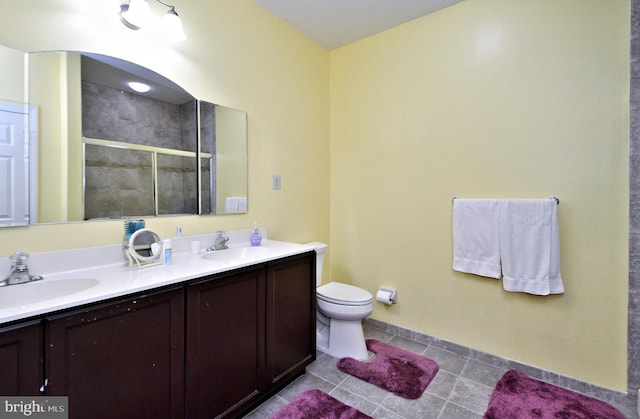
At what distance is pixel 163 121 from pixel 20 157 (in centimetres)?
65

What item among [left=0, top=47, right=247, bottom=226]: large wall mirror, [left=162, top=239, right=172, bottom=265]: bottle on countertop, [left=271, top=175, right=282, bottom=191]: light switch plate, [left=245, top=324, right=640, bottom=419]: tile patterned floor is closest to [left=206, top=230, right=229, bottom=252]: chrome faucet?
[left=0, top=47, right=247, bottom=226]: large wall mirror

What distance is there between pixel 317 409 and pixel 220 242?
1.11 m

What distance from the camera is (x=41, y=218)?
1.26 m

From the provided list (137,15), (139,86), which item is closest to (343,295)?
(139,86)

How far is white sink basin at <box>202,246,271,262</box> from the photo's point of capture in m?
1.75

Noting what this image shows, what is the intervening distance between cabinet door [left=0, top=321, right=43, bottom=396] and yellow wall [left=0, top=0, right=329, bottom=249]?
527 mm

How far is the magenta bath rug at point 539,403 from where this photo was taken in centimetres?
154

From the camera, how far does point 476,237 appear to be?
6.68ft

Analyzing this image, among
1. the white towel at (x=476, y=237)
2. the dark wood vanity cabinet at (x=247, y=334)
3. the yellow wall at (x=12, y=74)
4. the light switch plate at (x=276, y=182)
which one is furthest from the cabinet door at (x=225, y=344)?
the white towel at (x=476, y=237)

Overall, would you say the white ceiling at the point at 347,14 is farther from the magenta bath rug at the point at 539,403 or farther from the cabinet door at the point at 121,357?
the magenta bath rug at the point at 539,403

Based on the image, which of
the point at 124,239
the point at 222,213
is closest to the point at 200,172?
the point at 222,213

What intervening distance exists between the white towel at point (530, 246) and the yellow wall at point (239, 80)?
1.49 meters

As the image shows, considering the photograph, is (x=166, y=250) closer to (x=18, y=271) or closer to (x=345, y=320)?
(x=18, y=271)

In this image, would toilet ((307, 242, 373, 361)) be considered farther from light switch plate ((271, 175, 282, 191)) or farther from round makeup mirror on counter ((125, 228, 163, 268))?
round makeup mirror on counter ((125, 228, 163, 268))
